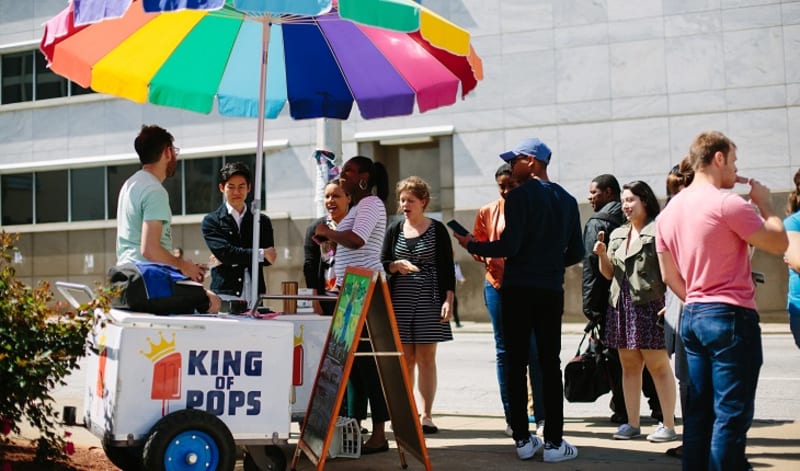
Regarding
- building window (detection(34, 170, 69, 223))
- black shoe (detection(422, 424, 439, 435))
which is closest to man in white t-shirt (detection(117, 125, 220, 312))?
black shoe (detection(422, 424, 439, 435))

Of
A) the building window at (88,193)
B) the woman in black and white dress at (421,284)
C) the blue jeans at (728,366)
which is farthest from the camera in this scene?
the building window at (88,193)

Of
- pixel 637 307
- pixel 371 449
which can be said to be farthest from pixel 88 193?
pixel 637 307

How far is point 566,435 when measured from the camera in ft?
24.9

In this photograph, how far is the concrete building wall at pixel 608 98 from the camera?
2136 centimetres

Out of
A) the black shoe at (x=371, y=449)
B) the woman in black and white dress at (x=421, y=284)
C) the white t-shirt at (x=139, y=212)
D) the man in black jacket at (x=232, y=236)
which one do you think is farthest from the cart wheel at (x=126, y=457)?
the woman in black and white dress at (x=421, y=284)

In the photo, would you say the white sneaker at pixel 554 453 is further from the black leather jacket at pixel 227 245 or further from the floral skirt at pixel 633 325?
the black leather jacket at pixel 227 245

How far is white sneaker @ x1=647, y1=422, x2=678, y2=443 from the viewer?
23.1ft

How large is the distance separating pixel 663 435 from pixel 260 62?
4.24 meters

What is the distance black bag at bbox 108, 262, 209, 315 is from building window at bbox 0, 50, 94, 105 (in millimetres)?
24175

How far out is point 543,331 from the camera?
21.1 feet

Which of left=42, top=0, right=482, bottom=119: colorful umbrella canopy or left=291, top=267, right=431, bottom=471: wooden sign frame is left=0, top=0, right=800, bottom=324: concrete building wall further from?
left=291, top=267, right=431, bottom=471: wooden sign frame

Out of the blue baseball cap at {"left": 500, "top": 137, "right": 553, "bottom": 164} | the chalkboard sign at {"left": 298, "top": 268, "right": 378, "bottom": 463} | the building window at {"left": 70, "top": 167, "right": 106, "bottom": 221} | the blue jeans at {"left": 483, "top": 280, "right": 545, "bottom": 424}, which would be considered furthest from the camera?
the building window at {"left": 70, "top": 167, "right": 106, "bottom": 221}

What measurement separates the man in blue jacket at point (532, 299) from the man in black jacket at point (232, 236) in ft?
5.61

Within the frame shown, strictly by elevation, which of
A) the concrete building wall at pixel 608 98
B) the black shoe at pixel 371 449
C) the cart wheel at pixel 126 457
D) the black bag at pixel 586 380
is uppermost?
the concrete building wall at pixel 608 98
